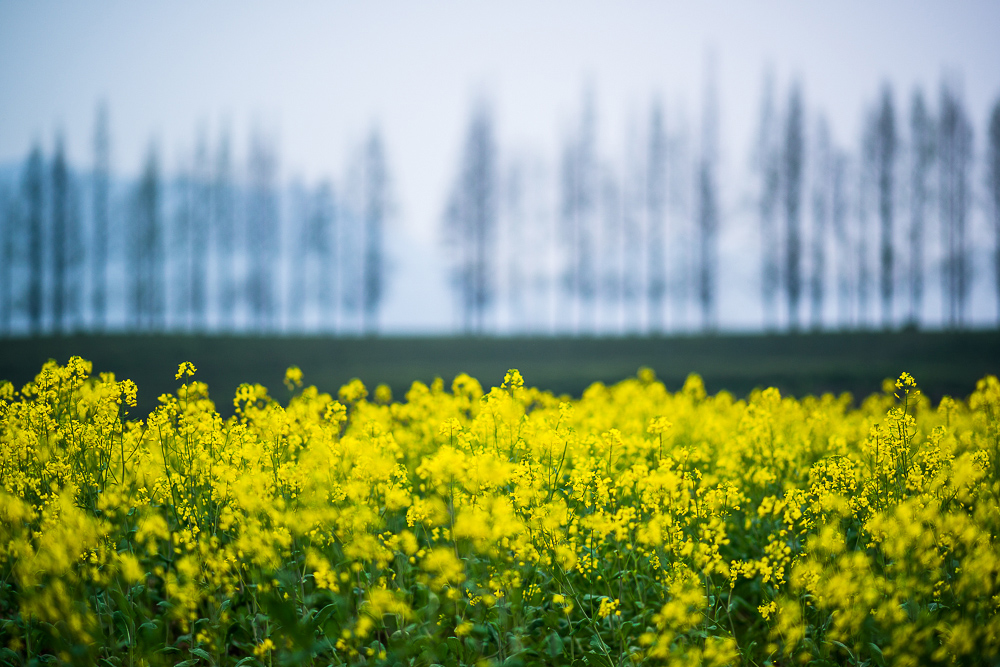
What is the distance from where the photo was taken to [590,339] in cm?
1934

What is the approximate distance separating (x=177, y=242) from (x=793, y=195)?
25272 mm

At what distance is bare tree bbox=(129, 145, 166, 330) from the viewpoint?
80.3ft

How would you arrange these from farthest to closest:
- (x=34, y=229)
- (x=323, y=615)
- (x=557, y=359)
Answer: (x=34, y=229), (x=557, y=359), (x=323, y=615)

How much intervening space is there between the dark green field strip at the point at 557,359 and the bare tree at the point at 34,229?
9584mm

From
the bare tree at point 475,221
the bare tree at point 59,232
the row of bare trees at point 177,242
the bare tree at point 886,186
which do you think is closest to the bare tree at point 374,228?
the row of bare trees at point 177,242

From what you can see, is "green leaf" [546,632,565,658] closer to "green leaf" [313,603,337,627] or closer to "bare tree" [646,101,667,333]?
"green leaf" [313,603,337,627]

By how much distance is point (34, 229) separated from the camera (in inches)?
975

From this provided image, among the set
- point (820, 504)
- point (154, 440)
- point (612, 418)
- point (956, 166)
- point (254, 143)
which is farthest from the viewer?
point (254, 143)

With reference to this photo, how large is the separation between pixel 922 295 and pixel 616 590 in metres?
22.2

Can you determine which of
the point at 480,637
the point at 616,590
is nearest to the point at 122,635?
the point at 480,637

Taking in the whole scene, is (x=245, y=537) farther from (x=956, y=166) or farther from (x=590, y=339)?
(x=956, y=166)

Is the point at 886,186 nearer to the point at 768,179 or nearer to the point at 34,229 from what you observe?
the point at 768,179

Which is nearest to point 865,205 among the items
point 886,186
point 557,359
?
point 886,186

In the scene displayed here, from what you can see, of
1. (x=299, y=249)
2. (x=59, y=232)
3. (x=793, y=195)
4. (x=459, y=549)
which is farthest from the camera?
(x=299, y=249)
